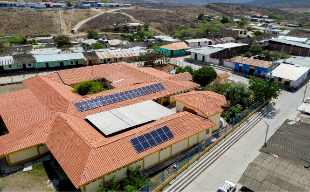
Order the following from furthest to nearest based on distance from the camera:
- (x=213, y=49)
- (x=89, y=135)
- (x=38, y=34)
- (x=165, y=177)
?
(x=38, y=34)
(x=213, y=49)
(x=89, y=135)
(x=165, y=177)

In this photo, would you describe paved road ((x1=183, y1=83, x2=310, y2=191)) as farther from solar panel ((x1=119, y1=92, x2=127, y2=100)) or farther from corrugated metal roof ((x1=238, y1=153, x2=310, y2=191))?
solar panel ((x1=119, y1=92, x2=127, y2=100))

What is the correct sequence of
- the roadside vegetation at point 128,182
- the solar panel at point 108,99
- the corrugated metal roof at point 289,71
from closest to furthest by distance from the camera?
the roadside vegetation at point 128,182 < the solar panel at point 108,99 < the corrugated metal roof at point 289,71

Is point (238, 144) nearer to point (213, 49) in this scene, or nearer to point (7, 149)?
point (7, 149)

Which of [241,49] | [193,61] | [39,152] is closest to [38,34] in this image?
[193,61]

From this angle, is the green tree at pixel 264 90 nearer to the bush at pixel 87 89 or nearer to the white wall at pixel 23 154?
the bush at pixel 87 89

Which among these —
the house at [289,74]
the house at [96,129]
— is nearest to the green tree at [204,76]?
the house at [96,129]

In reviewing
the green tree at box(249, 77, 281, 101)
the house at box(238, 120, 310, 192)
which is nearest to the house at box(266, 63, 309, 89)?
the green tree at box(249, 77, 281, 101)
